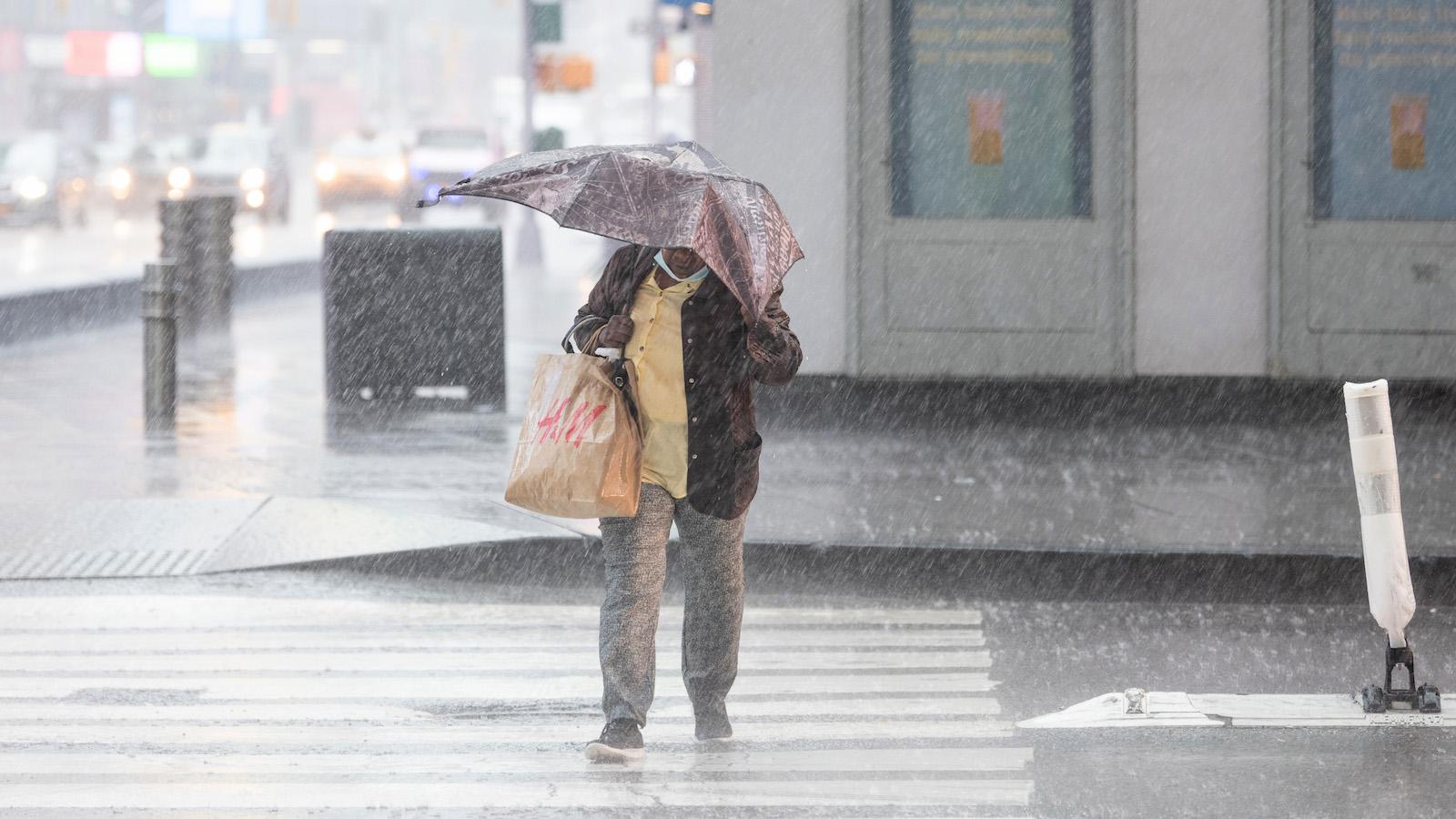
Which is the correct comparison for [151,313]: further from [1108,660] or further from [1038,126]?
[1108,660]

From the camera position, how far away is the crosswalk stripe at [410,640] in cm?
699

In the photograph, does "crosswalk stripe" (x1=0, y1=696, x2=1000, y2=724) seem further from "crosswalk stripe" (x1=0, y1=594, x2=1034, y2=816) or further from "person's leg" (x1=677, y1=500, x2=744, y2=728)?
"person's leg" (x1=677, y1=500, x2=744, y2=728)

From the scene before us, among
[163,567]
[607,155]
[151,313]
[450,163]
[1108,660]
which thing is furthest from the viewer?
[450,163]

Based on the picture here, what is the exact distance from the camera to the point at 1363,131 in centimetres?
1190

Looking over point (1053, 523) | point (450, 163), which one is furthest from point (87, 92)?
point (1053, 523)

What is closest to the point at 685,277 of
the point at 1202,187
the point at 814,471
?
the point at 814,471

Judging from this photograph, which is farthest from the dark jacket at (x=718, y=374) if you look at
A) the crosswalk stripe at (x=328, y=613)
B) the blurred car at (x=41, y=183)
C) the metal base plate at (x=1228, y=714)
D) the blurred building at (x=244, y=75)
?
the blurred car at (x=41, y=183)

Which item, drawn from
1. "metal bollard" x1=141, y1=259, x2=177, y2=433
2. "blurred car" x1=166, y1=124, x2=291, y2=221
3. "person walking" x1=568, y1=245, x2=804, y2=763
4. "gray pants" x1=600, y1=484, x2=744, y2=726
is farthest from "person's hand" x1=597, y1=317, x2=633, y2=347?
"blurred car" x1=166, y1=124, x2=291, y2=221

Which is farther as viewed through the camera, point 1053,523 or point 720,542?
point 1053,523

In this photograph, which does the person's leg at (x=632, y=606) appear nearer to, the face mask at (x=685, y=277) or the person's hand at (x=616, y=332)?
the person's hand at (x=616, y=332)

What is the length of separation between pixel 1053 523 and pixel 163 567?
4042mm

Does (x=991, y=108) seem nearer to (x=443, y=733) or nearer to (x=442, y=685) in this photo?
(x=442, y=685)

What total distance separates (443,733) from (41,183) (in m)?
33.2

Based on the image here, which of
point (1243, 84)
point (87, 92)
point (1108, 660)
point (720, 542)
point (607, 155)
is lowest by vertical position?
point (1108, 660)
